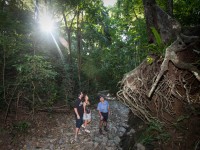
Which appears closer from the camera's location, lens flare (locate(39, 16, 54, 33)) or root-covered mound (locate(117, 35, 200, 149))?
root-covered mound (locate(117, 35, 200, 149))

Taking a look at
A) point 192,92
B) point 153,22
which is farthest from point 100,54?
point 192,92

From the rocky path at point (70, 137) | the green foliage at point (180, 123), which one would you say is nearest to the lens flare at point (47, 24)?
the rocky path at point (70, 137)

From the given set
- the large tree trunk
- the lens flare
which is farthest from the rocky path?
the lens flare

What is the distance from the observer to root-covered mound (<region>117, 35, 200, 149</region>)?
5.32m

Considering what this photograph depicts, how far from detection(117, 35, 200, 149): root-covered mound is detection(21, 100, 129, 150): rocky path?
1.95 m

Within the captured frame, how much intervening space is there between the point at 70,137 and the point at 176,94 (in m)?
4.64

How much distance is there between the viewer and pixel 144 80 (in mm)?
6938

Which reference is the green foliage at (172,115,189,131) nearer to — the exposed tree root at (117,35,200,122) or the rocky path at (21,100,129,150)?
the exposed tree root at (117,35,200,122)

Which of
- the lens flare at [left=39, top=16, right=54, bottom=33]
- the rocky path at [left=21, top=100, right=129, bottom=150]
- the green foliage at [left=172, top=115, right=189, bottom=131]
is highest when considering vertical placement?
the lens flare at [left=39, top=16, right=54, bottom=33]

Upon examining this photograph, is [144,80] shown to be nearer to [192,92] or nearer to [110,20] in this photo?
[192,92]

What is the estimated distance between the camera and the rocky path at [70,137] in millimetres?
7105

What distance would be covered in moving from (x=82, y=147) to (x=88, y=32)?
12.5m

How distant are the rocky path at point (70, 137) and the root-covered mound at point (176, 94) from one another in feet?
6.38

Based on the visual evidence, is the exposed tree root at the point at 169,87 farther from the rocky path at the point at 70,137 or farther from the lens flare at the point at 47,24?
the lens flare at the point at 47,24
